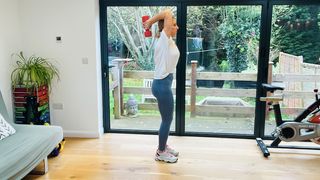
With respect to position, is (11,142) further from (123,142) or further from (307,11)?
(307,11)

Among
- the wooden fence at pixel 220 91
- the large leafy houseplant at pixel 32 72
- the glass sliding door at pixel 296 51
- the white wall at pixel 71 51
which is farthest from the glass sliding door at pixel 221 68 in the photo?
the large leafy houseplant at pixel 32 72

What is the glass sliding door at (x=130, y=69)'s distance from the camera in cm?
416

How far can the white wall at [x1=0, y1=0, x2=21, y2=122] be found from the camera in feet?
12.0

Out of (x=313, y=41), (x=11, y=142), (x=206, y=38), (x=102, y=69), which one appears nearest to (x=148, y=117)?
(x=102, y=69)

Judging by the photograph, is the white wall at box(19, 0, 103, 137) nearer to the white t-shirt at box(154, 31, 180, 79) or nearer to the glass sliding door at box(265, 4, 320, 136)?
the white t-shirt at box(154, 31, 180, 79)

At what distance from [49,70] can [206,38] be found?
2.11 metres

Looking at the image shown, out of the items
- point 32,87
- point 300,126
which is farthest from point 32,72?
point 300,126

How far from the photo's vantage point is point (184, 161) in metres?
3.43

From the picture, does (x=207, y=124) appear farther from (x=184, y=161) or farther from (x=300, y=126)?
(x=300, y=126)

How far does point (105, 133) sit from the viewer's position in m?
4.39

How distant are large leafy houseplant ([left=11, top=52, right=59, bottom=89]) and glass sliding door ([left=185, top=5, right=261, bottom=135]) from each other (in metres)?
1.81

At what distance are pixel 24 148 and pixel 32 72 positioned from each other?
1349mm

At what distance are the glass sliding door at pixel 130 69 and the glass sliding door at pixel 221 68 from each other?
13.6 inches

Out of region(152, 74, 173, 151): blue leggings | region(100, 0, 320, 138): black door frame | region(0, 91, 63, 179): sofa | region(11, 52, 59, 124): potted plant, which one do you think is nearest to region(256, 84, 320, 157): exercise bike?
region(100, 0, 320, 138): black door frame
